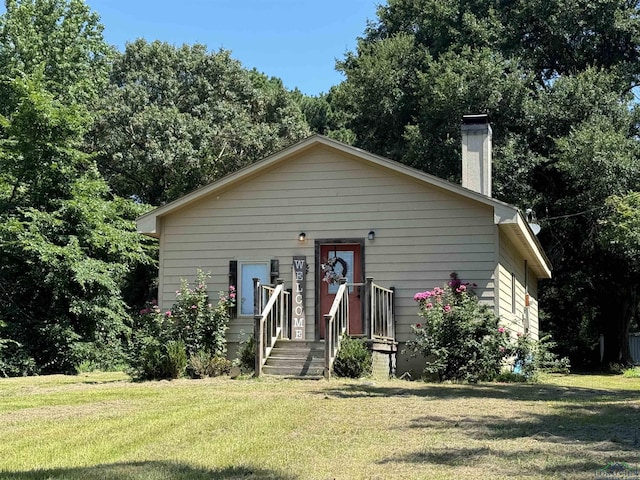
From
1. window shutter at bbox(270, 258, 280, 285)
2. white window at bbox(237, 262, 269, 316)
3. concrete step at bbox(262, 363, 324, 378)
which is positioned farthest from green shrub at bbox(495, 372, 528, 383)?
white window at bbox(237, 262, 269, 316)

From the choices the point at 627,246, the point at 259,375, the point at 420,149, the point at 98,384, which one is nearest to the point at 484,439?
the point at 259,375

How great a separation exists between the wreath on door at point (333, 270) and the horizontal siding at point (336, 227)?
0.29m

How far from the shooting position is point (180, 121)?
2742 centimetres

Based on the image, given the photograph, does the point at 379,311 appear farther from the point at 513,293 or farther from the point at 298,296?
the point at 513,293

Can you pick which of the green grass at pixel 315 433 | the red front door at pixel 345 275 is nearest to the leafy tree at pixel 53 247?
the red front door at pixel 345 275

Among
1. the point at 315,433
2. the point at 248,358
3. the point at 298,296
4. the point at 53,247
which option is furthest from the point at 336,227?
the point at 315,433

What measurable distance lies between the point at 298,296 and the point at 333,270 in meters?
0.85

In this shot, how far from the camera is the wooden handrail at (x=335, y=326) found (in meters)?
11.5

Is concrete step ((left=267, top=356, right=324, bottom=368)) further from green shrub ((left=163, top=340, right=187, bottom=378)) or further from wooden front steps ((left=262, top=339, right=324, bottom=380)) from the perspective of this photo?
green shrub ((left=163, top=340, right=187, bottom=378))

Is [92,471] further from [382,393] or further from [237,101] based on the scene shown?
[237,101]

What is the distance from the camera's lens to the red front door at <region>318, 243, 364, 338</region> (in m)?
13.8

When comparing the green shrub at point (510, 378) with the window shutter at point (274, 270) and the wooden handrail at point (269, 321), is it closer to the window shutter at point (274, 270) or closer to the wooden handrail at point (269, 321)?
the wooden handrail at point (269, 321)

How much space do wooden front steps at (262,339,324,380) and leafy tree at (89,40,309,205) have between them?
52.7ft

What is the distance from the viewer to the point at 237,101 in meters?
31.3
